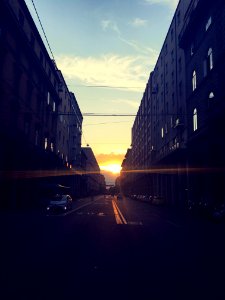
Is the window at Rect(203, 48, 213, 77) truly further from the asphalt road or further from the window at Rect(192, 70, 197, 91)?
the asphalt road

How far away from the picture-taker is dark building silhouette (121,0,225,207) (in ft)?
87.8

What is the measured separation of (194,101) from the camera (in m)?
33.1

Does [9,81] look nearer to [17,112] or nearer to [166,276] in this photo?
[17,112]

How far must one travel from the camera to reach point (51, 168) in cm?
4781

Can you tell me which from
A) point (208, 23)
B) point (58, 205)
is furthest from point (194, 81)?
point (58, 205)

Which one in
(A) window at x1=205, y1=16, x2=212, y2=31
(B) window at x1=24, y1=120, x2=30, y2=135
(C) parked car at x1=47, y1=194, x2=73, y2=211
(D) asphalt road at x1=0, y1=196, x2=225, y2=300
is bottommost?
(D) asphalt road at x1=0, y1=196, x2=225, y2=300

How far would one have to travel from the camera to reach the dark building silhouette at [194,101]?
26.8 meters

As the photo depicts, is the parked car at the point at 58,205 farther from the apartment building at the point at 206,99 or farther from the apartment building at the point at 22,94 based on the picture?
the apartment building at the point at 206,99

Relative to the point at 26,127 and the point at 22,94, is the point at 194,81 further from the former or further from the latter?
the point at 26,127

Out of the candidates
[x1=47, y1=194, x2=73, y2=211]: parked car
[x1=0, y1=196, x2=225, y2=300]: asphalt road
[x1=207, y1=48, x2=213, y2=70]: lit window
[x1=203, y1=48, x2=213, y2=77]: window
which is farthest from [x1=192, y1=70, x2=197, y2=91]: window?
[x1=0, y1=196, x2=225, y2=300]: asphalt road

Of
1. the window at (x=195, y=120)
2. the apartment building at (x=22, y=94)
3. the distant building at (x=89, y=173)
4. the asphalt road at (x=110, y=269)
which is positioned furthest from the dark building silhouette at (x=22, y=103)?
the distant building at (x=89, y=173)

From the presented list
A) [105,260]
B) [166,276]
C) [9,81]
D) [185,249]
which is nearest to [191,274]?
[166,276]

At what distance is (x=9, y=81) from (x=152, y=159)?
40.2 meters

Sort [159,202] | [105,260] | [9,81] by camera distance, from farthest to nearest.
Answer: [159,202] < [9,81] < [105,260]
